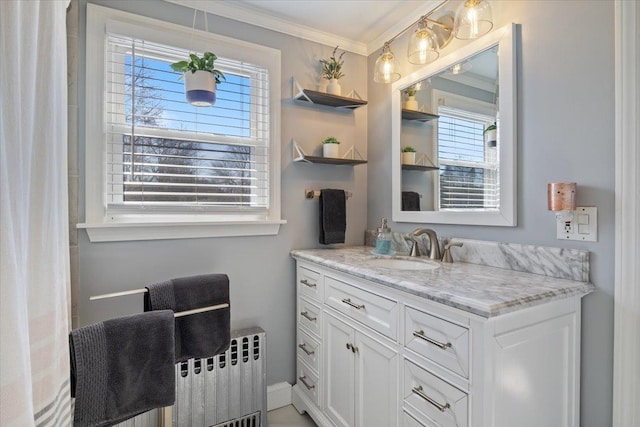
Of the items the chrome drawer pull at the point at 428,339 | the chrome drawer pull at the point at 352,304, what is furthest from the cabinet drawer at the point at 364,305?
the chrome drawer pull at the point at 428,339

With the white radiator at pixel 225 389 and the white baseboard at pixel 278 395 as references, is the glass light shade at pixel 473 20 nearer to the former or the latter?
the white radiator at pixel 225 389

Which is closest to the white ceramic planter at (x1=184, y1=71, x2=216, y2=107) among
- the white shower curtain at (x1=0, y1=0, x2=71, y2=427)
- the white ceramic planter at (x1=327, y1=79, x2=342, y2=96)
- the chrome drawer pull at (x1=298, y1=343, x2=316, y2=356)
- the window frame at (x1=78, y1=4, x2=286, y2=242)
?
the window frame at (x1=78, y1=4, x2=286, y2=242)

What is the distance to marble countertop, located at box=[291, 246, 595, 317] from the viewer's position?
3.10 feet

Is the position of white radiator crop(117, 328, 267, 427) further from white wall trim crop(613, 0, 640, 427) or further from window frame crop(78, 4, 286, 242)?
white wall trim crop(613, 0, 640, 427)

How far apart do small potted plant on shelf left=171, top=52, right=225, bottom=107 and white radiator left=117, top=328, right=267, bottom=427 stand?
51.6 inches

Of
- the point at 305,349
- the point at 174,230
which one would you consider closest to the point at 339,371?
the point at 305,349

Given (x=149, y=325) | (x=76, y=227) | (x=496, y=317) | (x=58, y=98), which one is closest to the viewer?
(x=58, y=98)

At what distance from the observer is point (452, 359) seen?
100cm

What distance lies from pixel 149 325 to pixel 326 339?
3.03ft

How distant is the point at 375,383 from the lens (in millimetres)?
1345

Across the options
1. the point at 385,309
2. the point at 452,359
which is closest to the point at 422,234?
the point at 385,309

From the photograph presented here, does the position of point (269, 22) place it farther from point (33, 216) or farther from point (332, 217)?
point (33, 216)

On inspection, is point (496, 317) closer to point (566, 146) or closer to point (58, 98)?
point (566, 146)

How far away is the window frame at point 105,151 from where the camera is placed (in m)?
1.58
